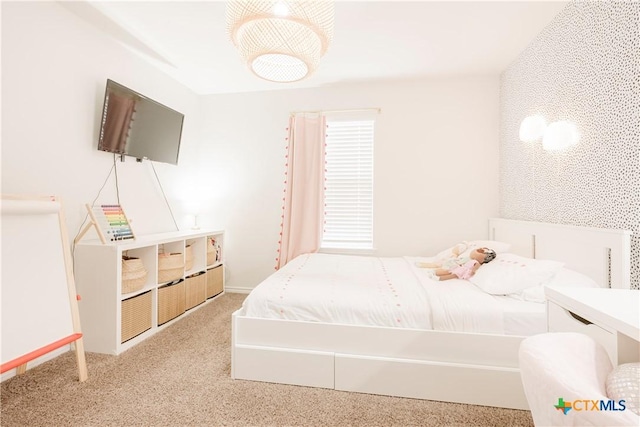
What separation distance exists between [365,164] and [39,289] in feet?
10.4

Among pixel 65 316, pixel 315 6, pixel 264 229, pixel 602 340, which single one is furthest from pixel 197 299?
pixel 602 340

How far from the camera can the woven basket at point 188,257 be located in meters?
3.11

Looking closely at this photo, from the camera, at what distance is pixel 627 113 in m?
1.66

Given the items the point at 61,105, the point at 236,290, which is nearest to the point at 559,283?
the point at 236,290

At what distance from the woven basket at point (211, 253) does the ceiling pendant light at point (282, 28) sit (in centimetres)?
233

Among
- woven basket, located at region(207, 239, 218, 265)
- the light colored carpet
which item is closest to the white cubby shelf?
the light colored carpet

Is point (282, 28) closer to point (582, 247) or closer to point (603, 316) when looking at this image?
point (603, 316)

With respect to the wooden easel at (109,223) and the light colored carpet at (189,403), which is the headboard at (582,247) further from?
the wooden easel at (109,223)

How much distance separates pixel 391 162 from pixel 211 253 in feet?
8.17

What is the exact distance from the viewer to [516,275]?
1902 millimetres

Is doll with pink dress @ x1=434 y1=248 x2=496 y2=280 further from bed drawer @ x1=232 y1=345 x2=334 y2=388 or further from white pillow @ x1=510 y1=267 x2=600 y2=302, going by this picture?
bed drawer @ x1=232 y1=345 x2=334 y2=388

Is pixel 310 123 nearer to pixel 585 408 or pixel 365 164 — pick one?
pixel 365 164

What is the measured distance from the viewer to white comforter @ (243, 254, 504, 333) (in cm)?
174

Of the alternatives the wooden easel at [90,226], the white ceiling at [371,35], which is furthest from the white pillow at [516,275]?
the wooden easel at [90,226]
